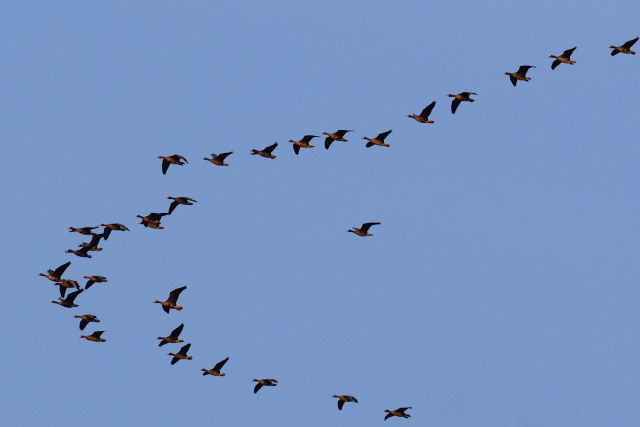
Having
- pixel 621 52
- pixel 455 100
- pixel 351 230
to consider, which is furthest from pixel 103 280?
pixel 621 52

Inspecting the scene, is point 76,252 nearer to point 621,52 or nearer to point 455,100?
point 455,100

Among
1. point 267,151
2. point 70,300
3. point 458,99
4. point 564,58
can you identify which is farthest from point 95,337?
point 564,58

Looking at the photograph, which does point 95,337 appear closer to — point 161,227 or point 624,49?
point 161,227

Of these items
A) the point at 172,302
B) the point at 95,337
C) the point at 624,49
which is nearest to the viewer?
the point at 172,302

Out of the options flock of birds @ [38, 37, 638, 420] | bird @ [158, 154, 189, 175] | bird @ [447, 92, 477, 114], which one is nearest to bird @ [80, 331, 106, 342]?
flock of birds @ [38, 37, 638, 420]

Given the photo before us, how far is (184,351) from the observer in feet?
276

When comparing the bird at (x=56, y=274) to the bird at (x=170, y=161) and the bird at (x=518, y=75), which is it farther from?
the bird at (x=518, y=75)

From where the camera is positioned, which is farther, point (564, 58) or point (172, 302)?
point (564, 58)

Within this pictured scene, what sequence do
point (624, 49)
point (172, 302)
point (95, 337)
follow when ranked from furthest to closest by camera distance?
point (624, 49) → point (95, 337) → point (172, 302)

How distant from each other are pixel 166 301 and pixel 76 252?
7.67 m

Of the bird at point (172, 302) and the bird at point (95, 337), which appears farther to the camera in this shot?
the bird at point (95, 337)

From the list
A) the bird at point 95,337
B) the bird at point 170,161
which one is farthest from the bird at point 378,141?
the bird at point 95,337

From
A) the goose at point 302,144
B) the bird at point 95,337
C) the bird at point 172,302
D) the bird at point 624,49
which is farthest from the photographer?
the goose at point 302,144

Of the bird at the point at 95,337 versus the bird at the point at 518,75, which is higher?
the bird at the point at 518,75
